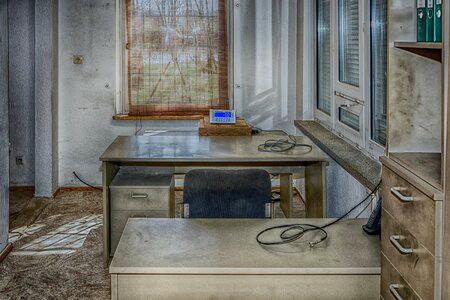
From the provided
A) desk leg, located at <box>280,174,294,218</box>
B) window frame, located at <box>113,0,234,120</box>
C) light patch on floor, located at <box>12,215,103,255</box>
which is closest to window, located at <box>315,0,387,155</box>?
desk leg, located at <box>280,174,294,218</box>

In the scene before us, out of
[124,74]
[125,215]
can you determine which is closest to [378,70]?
[125,215]

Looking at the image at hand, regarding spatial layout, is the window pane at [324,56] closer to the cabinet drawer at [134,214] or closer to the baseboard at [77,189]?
the cabinet drawer at [134,214]

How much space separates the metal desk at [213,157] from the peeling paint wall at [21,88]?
1.94 m

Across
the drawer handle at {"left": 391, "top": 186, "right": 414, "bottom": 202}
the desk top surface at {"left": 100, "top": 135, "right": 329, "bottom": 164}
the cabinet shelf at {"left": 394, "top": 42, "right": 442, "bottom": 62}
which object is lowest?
the desk top surface at {"left": 100, "top": 135, "right": 329, "bottom": 164}

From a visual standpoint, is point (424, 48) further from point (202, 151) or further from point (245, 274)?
point (202, 151)

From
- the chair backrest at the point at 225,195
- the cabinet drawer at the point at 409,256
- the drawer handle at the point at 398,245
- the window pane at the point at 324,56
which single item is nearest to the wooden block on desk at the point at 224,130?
the window pane at the point at 324,56

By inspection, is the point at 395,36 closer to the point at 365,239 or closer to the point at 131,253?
the point at 365,239

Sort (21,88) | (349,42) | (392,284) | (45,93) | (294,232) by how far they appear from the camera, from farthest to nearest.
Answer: (21,88) → (45,93) → (349,42) → (294,232) → (392,284)

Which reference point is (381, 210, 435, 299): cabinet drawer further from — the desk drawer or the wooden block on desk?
the wooden block on desk

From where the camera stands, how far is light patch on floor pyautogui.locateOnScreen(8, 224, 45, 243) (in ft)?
15.2

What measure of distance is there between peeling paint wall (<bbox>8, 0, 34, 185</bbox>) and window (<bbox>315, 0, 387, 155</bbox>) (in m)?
2.76

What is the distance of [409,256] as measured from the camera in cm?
164

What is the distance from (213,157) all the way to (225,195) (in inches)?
31.8

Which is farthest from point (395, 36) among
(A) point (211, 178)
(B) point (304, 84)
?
(B) point (304, 84)
